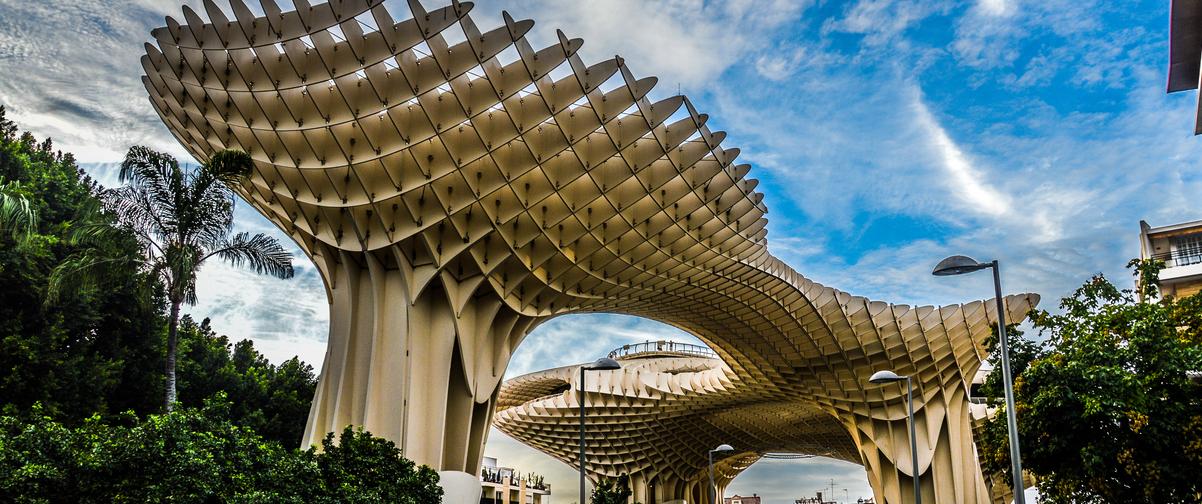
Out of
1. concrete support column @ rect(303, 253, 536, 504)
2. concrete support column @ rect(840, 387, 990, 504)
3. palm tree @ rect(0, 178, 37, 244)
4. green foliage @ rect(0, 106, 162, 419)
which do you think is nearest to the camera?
palm tree @ rect(0, 178, 37, 244)

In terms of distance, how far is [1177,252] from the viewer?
51.6 metres

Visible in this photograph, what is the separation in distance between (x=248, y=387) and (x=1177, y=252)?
170 feet

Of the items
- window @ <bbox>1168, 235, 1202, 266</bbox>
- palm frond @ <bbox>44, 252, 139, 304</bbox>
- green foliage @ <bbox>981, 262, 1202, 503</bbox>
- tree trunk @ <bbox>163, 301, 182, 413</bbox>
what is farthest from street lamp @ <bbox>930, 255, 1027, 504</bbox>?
window @ <bbox>1168, 235, 1202, 266</bbox>

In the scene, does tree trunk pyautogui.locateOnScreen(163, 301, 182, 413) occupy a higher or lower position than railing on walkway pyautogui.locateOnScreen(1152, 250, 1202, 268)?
lower

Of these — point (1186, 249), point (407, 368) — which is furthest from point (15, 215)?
point (1186, 249)

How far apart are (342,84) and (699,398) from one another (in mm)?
43641

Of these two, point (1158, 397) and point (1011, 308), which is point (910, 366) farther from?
point (1158, 397)

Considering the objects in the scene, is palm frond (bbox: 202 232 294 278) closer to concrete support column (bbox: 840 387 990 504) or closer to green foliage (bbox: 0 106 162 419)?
green foliage (bbox: 0 106 162 419)

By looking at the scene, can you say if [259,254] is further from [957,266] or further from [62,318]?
[957,266]

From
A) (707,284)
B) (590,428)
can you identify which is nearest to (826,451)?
(590,428)

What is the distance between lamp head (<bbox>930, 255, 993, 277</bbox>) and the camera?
17094mm

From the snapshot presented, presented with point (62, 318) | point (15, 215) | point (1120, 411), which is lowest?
point (1120, 411)

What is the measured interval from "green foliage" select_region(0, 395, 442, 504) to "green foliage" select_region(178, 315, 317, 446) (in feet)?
73.0

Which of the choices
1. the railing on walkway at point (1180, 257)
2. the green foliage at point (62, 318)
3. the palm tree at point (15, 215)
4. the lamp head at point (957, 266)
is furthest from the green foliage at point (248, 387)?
the railing on walkway at point (1180, 257)
